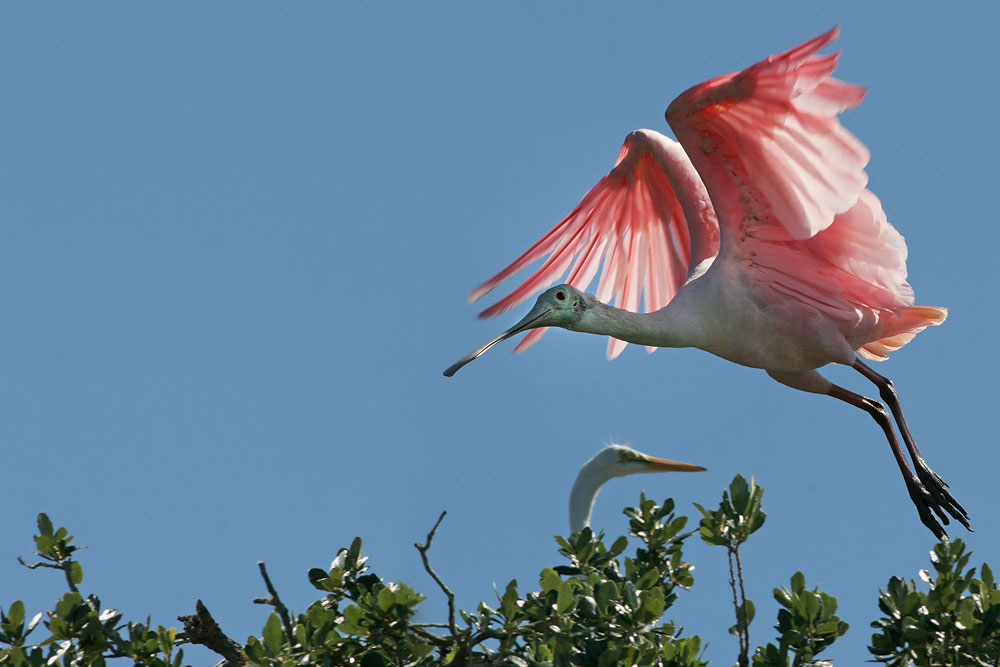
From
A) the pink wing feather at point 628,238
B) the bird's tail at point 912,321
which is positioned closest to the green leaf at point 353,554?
the bird's tail at point 912,321

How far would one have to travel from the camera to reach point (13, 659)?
5.68m

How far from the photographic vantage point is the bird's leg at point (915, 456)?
341 inches

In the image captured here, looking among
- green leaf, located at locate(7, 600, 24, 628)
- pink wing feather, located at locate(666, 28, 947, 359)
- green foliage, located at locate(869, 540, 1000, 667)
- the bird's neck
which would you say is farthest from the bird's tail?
green leaf, located at locate(7, 600, 24, 628)

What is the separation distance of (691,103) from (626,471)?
3.30 meters

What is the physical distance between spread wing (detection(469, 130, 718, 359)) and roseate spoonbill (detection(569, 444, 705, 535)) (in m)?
0.92

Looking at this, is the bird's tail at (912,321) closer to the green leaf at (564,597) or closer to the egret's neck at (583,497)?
the egret's neck at (583,497)

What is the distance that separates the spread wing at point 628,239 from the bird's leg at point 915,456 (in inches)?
79.7

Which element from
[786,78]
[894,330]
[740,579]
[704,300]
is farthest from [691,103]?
[740,579]

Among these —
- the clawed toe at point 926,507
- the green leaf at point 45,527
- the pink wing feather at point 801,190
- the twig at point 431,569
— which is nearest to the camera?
the twig at point 431,569

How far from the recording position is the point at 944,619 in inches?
238

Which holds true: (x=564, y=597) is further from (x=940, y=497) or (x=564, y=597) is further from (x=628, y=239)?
(x=628, y=239)

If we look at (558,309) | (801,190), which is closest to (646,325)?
(558,309)

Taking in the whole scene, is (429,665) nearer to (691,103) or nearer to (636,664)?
(636,664)

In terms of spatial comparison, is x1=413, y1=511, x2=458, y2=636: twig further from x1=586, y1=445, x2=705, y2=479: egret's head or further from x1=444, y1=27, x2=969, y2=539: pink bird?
x1=586, y1=445, x2=705, y2=479: egret's head
